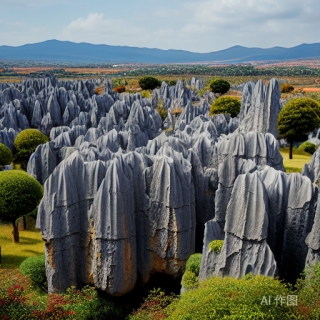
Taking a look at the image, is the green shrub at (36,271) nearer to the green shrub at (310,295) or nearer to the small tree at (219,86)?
the green shrub at (310,295)

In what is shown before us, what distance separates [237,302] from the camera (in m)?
7.30

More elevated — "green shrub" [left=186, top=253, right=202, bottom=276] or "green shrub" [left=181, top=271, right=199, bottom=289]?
"green shrub" [left=186, top=253, right=202, bottom=276]

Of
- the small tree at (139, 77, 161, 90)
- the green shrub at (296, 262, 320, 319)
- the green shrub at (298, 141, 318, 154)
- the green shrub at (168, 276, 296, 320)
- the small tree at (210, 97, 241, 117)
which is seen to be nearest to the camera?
the green shrub at (168, 276, 296, 320)

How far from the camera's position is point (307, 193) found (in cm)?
977

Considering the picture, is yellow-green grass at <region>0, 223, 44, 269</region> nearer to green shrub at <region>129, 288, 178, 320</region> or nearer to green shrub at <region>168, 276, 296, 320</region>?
green shrub at <region>129, 288, 178, 320</region>

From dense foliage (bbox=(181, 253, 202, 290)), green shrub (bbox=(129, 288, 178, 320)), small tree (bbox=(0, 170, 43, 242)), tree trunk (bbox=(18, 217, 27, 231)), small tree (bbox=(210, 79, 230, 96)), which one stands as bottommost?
tree trunk (bbox=(18, 217, 27, 231))

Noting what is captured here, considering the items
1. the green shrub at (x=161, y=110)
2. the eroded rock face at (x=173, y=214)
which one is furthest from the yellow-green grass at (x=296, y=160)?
the green shrub at (x=161, y=110)

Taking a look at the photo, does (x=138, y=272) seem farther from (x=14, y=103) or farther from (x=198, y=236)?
(x=14, y=103)

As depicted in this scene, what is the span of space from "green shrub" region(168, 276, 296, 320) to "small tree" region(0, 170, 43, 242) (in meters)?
9.86

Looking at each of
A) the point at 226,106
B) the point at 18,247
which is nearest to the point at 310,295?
the point at 18,247

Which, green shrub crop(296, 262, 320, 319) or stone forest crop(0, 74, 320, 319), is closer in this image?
green shrub crop(296, 262, 320, 319)

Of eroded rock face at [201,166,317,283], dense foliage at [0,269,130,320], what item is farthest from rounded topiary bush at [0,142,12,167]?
eroded rock face at [201,166,317,283]

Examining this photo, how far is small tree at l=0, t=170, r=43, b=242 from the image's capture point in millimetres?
15648

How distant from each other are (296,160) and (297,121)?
350cm
